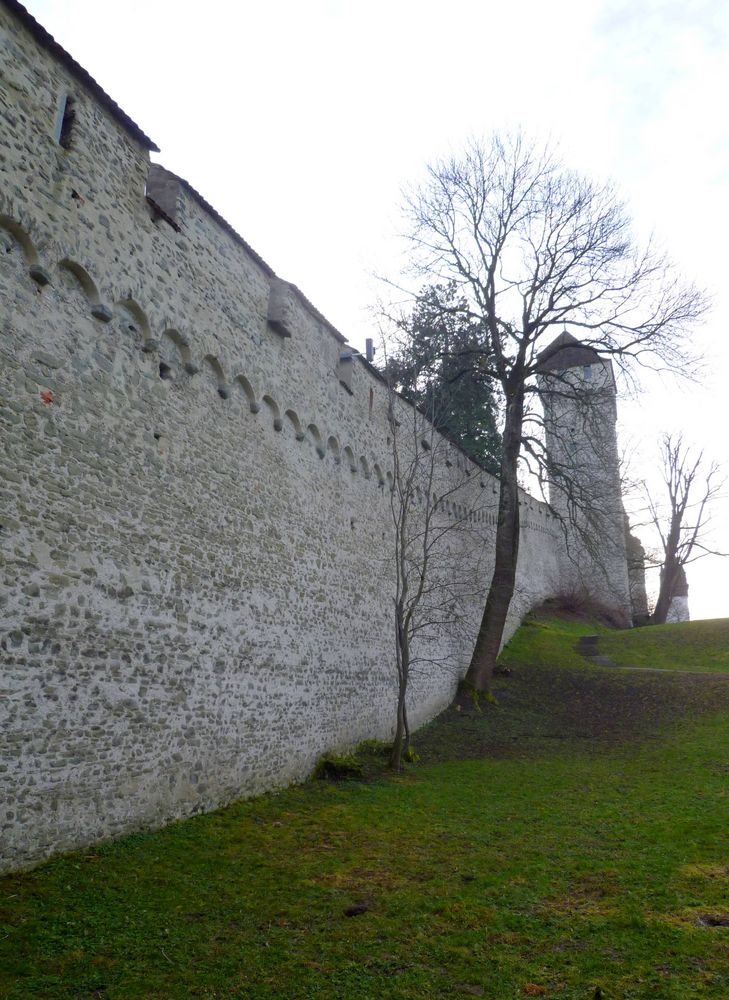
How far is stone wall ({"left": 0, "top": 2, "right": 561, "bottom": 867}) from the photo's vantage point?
5562 millimetres

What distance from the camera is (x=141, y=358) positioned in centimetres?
712

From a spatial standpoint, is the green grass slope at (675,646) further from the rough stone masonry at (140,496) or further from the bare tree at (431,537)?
the rough stone masonry at (140,496)

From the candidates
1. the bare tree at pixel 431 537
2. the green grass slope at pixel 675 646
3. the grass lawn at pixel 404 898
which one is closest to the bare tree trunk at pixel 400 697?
the bare tree at pixel 431 537

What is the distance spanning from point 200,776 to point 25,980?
133 inches

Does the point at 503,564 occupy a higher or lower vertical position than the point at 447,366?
lower

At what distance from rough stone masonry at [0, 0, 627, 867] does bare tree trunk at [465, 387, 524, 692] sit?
536cm

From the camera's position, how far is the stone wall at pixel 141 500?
5.56 m

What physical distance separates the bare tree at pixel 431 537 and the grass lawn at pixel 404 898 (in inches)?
140

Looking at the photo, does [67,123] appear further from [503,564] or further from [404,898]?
[503,564]

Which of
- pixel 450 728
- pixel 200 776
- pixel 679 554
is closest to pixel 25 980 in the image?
pixel 200 776

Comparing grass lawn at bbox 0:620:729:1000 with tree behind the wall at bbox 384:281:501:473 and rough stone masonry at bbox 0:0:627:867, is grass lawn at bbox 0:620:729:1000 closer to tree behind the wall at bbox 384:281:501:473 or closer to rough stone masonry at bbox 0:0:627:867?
rough stone masonry at bbox 0:0:627:867

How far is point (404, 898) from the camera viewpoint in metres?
5.46

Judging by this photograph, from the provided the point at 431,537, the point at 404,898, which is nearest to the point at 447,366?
the point at 431,537

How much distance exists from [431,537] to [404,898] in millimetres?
10339
